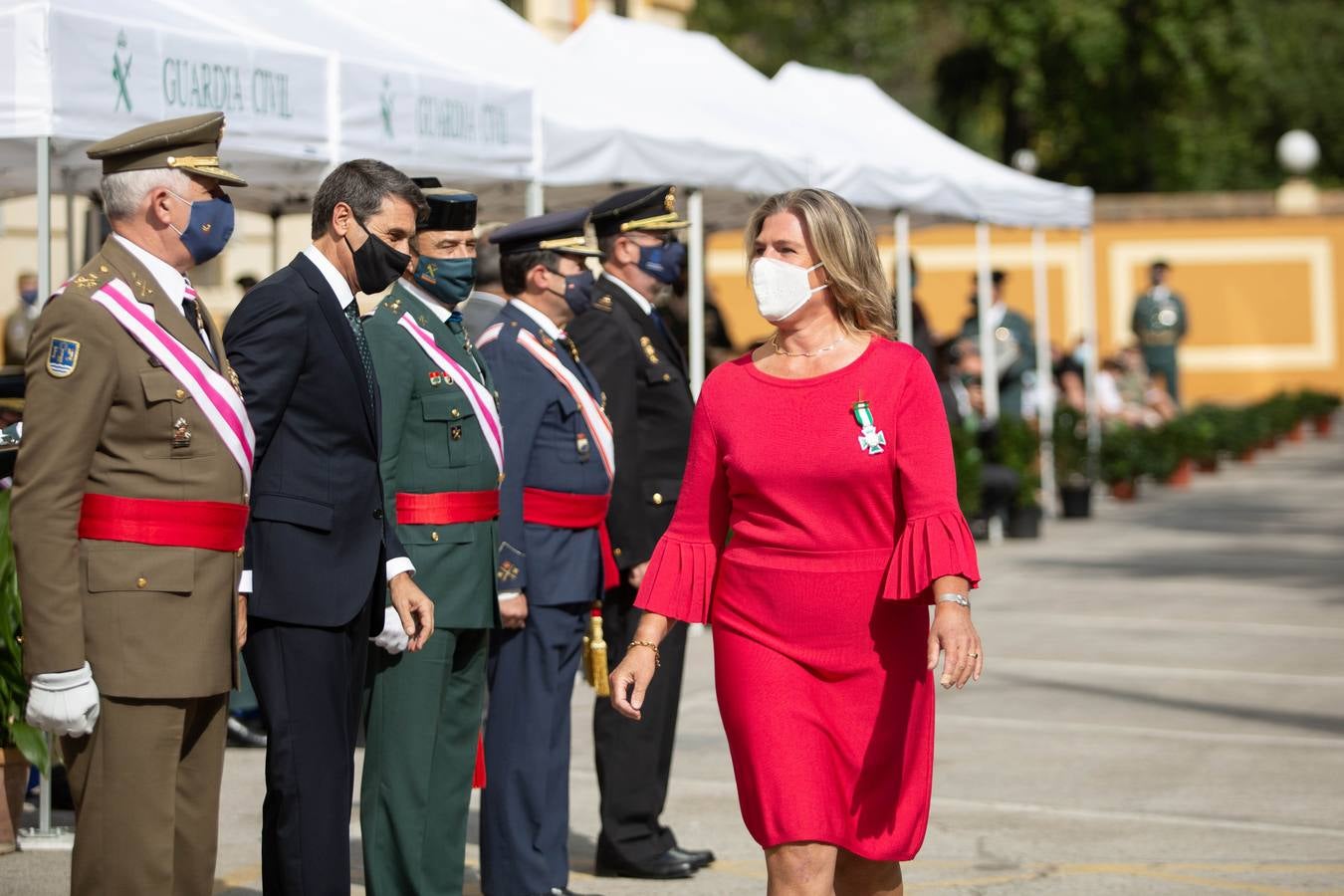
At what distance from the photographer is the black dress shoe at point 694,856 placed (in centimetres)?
625

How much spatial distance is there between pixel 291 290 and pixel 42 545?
93cm

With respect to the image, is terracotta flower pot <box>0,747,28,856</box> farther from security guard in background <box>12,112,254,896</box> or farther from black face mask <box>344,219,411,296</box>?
black face mask <box>344,219,411,296</box>

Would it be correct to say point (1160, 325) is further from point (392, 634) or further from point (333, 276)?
point (333, 276)

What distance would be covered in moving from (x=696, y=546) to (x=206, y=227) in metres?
1.21

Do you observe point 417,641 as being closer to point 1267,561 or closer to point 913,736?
point 913,736

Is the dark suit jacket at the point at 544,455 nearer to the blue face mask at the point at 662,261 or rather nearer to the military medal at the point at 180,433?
the blue face mask at the point at 662,261

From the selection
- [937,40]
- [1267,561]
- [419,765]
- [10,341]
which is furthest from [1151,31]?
[419,765]

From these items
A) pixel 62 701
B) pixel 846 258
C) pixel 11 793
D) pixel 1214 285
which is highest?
pixel 1214 285

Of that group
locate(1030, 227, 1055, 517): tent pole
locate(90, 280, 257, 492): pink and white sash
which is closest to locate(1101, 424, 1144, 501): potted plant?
locate(1030, 227, 1055, 517): tent pole

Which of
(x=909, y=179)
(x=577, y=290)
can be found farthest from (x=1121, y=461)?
(x=577, y=290)

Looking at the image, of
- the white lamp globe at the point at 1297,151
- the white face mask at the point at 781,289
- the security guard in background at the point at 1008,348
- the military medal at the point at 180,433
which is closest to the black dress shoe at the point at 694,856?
the white face mask at the point at 781,289

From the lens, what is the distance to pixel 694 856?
6270 mm

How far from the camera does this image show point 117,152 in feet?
13.5

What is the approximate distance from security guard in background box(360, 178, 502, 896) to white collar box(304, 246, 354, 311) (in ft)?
1.37
